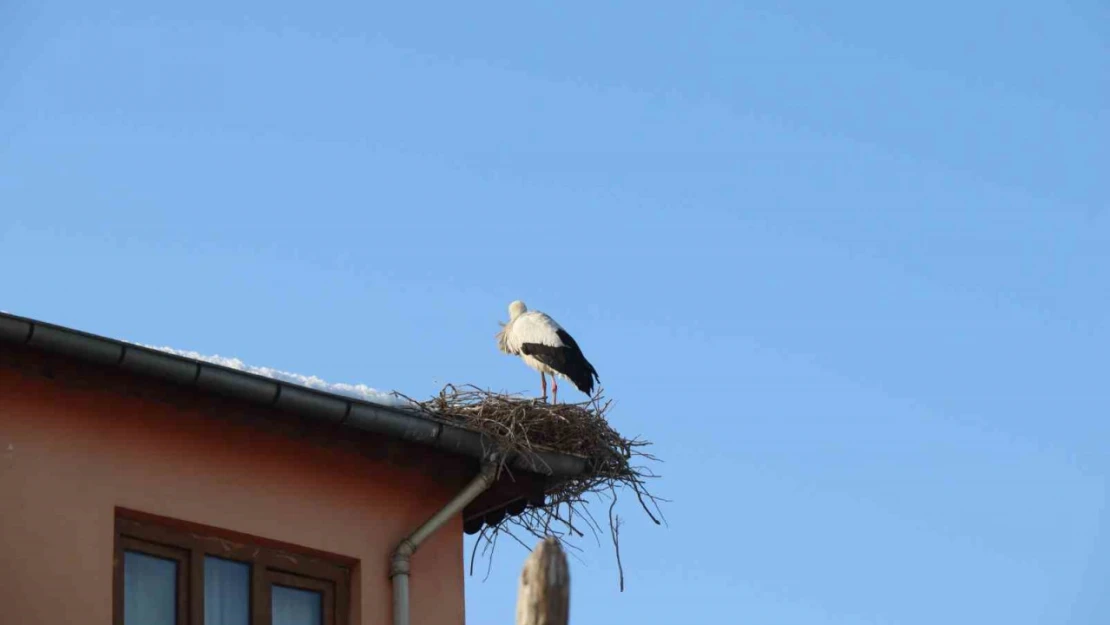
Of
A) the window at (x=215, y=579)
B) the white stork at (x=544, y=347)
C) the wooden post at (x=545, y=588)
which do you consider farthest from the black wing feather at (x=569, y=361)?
the wooden post at (x=545, y=588)

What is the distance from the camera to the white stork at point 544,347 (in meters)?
15.4

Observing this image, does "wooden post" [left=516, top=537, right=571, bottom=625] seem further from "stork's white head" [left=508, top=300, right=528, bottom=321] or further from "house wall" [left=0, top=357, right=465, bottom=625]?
"stork's white head" [left=508, top=300, right=528, bottom=321]

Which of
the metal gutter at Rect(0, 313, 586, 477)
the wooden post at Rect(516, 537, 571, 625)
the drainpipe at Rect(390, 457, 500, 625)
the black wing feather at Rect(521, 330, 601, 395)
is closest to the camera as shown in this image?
the wooden post at Rect(516, 537, 571, 625)

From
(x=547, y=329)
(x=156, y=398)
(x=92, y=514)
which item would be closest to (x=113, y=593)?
(x=92, y=514)

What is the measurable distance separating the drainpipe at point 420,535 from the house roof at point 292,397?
117 mm

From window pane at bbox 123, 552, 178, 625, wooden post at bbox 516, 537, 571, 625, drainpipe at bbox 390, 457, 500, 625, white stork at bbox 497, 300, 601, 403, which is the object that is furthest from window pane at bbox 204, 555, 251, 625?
white stork at bbox 497, 300, 601, 403

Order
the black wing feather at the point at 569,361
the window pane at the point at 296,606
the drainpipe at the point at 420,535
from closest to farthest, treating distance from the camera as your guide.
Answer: the window pane at the point at 296,606 → the drainpipe at the point at 420,535 → the black wing feather at the point at 569,361

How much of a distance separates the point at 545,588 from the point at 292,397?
3.51 metres

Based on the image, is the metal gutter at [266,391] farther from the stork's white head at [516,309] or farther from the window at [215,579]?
the stork's white head at [516,309]

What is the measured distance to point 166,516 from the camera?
9.13 metres

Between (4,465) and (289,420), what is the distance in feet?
4.82

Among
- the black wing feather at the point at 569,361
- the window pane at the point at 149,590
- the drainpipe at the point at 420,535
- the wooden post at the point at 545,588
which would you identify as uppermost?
the black wing feather at the point at 569,361

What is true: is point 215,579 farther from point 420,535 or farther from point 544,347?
point 544,347

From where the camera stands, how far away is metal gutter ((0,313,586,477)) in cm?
876
